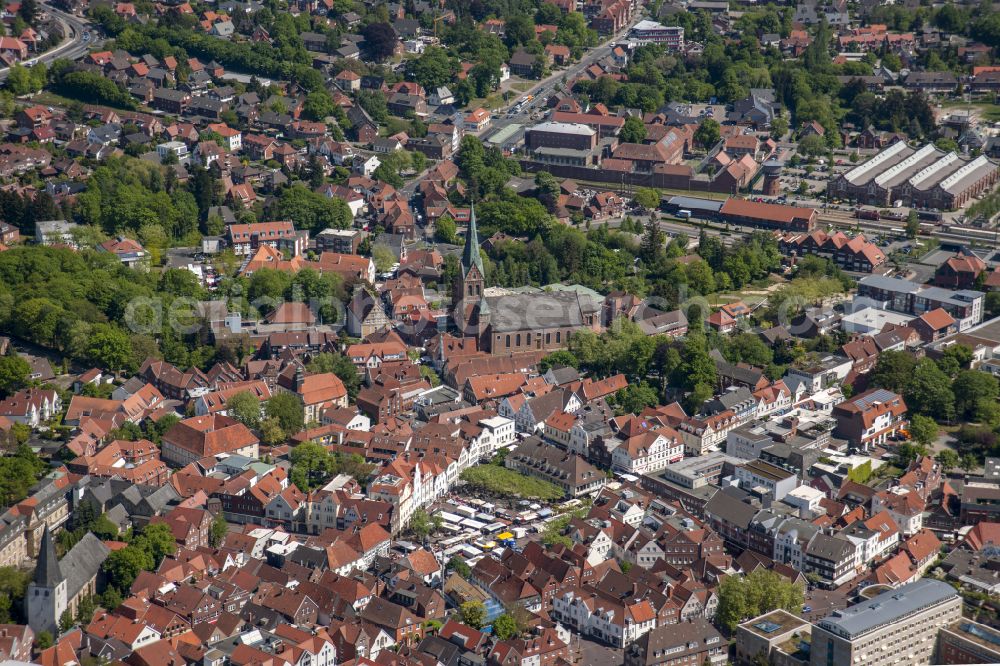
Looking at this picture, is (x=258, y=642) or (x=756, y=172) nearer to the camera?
(x=258, y=642)

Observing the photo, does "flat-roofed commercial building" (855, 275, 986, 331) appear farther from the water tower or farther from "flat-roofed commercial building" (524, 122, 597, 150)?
"flat-roofed commercial building" (524, 122, 597, 150)

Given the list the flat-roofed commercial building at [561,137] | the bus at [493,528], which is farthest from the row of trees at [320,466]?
the flat-roofed commercial building at [561,137]

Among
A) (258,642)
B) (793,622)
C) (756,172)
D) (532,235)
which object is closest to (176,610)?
(258,642)

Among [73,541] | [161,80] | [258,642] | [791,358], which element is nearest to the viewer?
[258,642]

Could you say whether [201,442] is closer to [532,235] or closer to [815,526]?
[815,526]

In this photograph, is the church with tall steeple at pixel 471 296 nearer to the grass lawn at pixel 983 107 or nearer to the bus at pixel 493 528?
the bus at pixel 493 528

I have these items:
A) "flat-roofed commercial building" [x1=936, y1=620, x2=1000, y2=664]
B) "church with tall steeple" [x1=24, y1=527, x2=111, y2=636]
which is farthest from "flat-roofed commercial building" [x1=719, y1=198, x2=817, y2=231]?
"church with tall steeple" [x1=24, y1=527, x2=111, y2=636]
